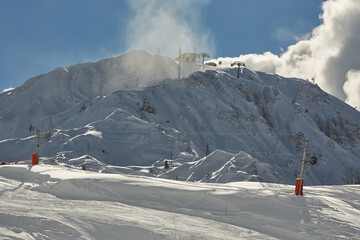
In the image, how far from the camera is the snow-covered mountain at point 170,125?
4791 cm

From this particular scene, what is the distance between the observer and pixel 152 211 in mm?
10836

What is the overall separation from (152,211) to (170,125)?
5895cm

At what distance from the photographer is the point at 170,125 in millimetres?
69750

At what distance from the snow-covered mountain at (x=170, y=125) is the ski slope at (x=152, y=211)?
21375 millimetres

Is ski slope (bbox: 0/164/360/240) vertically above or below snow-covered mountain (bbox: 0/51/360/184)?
below

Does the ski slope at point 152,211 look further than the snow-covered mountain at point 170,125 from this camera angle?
No

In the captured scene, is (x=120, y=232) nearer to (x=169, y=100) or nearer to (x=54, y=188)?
(x=54, y=188)

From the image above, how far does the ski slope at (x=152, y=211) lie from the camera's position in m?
8.45

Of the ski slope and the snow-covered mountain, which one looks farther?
the snow-covered mountain

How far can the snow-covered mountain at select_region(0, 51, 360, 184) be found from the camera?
157ft

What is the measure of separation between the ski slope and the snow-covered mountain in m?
21.4

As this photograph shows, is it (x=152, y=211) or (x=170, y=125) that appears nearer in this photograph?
(x=152, y=211)

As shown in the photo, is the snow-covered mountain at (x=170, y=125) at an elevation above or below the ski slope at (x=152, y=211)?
above

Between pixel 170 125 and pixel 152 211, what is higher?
pixel 170 125
